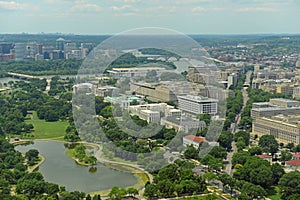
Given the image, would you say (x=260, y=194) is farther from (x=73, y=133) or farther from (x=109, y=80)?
(x=109, y=80)

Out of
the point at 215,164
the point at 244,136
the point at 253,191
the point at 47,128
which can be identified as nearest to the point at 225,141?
the point at 244,136

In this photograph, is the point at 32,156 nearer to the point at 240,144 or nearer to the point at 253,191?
the point at 240,144

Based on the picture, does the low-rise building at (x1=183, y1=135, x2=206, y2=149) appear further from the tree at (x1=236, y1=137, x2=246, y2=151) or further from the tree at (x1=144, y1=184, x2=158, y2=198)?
the tree at (x1=144, y1=184, x2=158, y2=198)

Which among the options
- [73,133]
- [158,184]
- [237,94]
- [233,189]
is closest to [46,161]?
[73,133]

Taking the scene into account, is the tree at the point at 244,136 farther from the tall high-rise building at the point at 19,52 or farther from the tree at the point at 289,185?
the tall high-rise building at the point at 19,52

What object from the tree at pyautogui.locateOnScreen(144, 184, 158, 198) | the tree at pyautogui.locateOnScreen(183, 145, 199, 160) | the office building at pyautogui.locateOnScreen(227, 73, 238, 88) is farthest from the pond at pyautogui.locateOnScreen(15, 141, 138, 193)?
the office building at pyautogui.locateOnScreen(227, 73, 238, 88)

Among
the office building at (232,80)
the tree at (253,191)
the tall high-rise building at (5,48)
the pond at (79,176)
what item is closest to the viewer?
the tree at (253,191)

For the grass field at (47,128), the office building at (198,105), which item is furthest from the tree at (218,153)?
the grass field at (47,128)
